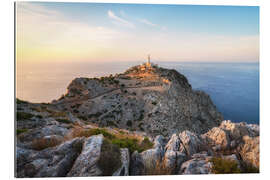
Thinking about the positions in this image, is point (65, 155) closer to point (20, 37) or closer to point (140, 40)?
point (20, 37)

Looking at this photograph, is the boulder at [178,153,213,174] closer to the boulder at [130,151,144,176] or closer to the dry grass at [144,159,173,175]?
the dry grass at [144,159,173,175]

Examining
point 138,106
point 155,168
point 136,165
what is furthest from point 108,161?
point 138,106

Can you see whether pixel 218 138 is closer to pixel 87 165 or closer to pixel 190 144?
pixel 190 144

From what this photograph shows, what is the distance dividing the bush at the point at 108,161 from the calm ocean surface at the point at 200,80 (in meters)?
4.03

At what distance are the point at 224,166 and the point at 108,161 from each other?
3.19 m

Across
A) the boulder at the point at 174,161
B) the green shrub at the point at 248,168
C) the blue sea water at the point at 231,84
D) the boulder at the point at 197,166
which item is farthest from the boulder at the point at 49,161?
the blue sea water at the point at 231,84

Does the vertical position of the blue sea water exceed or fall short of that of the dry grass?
it exceeds it

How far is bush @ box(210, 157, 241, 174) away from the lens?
4258 millimetres

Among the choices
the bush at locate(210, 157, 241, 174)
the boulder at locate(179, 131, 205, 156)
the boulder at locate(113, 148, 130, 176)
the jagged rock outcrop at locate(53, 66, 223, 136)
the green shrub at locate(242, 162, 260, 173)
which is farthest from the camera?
the jagged rock outcrop at locate(53, 66, 223, 136)

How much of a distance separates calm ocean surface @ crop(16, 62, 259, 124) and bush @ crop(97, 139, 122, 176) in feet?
13.2

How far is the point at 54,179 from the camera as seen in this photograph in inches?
158

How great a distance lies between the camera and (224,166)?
14.1ft

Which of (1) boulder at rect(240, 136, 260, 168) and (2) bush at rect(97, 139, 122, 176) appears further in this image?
(1) boulder at rect(240, 136, 260, 168)

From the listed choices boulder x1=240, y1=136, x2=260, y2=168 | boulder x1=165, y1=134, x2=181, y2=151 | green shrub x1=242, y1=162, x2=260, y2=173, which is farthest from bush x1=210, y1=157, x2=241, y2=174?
boulder x1=165, y1=134, x2=181, y2=151
